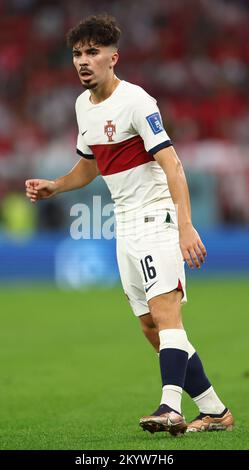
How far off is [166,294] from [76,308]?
976 cm

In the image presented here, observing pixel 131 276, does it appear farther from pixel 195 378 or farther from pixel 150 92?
pixel 150 92

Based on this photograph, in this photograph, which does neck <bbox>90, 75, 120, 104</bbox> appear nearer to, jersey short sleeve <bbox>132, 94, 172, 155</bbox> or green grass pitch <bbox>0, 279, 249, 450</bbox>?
jersey short sleeve <bbox>132, 94, 172, 155</bbox>

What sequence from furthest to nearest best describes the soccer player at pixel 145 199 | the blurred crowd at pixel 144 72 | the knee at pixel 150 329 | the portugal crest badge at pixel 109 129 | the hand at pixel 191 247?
the blurred crowd at pixel 144 72 < the knee at pixel 150 329 < the portugal crest badge at pixel 109 129 < the soccer player at pixel 145 199 < the hand at pixel 191 247

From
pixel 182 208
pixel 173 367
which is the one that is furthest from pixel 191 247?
pixel 173 367

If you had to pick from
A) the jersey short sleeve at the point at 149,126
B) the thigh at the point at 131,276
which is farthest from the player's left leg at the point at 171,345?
the jersey short sleeve at the point at 149,126

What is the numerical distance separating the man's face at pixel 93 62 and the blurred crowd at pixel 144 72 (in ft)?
52.4

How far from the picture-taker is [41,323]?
13914 mm

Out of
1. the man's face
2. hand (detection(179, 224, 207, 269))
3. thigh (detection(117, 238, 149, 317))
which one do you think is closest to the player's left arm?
hand (detection(179, 224, 207, 269))

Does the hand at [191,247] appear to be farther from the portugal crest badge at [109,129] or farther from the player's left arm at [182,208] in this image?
Result: the portugal crest badge at [109,129]

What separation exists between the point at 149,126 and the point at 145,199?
1.46ft

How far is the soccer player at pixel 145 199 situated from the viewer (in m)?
5.82

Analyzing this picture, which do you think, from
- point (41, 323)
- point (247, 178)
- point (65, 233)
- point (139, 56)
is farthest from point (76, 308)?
point (139, 56)

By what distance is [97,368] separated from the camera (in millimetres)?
9961

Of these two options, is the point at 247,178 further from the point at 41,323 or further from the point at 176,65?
the point at 41,323
